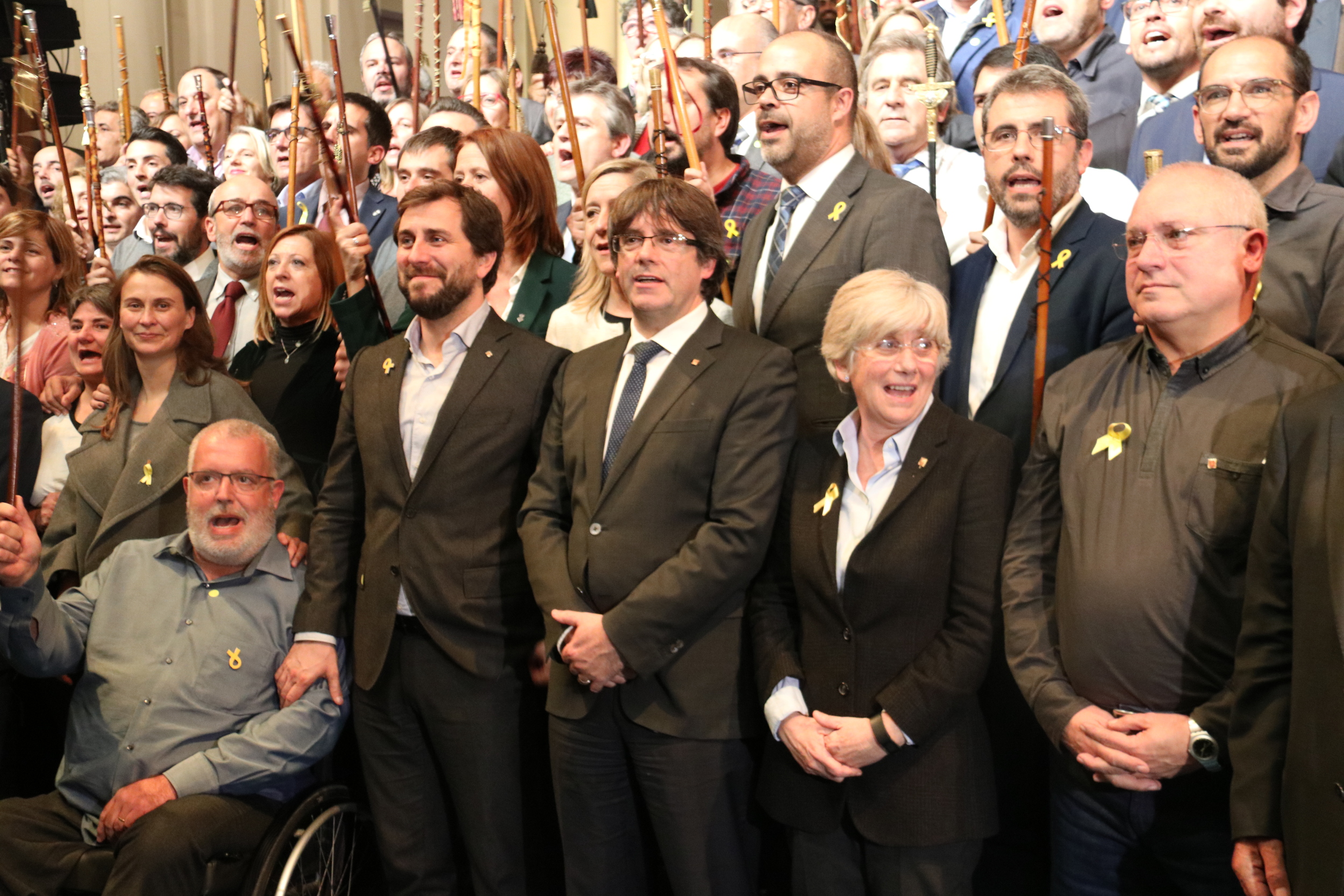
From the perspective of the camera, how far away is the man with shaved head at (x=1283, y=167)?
222 cm

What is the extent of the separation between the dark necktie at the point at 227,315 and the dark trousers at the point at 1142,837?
2782 mm

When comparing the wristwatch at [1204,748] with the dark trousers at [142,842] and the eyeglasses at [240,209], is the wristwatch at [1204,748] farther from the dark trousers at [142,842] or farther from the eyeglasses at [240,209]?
the eyeglasses at [240,209]

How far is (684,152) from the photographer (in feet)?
12.2

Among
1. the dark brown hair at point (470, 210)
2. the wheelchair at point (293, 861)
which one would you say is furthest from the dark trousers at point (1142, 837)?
the dark brown hair at point (470, 210)

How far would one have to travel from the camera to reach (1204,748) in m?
1.89

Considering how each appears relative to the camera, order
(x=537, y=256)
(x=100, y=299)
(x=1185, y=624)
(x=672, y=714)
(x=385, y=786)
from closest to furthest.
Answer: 1. (x=1185, y=624)
2. (x=672, y=714)
3. (x=385, y=786)
4. (x=537, y=256)
5. (x=100, y=299)

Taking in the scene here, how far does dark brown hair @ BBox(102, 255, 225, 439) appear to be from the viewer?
128 inches

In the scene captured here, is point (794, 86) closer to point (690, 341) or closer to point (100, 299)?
point (690, 341)

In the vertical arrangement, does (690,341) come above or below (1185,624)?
above

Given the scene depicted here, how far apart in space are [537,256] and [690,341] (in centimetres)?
88

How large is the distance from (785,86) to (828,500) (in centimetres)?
102

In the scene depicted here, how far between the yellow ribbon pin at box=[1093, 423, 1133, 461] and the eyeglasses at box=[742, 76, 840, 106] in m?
1.12

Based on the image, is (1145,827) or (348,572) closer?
(1145,827)

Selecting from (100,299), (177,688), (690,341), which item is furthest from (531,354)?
(100,299)
